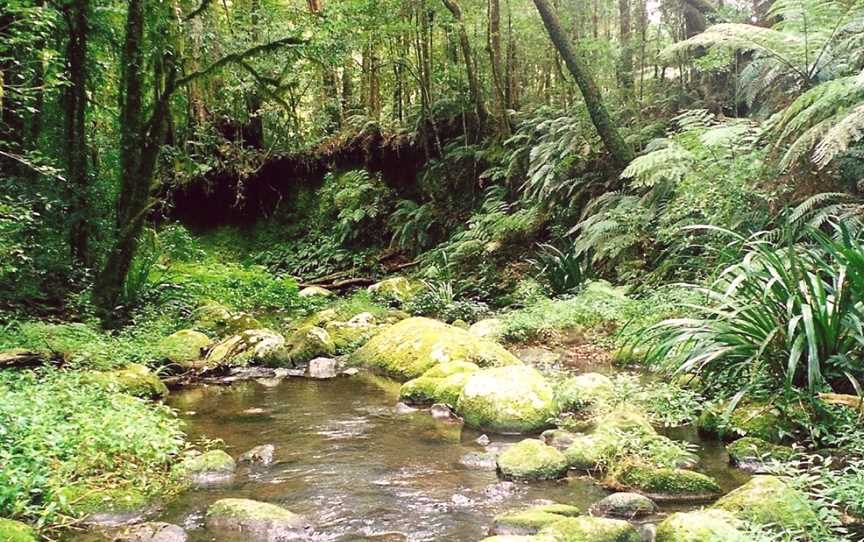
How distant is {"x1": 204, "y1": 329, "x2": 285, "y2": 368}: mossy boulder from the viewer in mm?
8734

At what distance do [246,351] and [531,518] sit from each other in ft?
20.7

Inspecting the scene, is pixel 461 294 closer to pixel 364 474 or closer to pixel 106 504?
pixel 364 474

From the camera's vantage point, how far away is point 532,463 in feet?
14.7

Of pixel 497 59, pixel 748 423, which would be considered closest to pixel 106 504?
pixel 748 423

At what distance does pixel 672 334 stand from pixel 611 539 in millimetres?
2745

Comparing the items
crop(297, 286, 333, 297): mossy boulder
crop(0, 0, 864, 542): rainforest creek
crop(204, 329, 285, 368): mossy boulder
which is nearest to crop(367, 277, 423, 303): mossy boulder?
crop(0, 0, 864, 542): rainforest creek

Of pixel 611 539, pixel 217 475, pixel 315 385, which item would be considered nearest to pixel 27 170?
pixel 315 385

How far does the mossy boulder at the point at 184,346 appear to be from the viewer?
8.37 metres

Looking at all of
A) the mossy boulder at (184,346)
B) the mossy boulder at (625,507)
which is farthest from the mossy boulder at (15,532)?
the mossy boulder at (184,346)

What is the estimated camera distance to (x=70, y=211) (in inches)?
397

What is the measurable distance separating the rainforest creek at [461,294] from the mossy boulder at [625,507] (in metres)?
0.01

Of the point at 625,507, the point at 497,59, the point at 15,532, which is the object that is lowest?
the point at 625,507

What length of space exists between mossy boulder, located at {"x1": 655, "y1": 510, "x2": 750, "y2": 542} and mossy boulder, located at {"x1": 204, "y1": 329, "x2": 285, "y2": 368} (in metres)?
6.56

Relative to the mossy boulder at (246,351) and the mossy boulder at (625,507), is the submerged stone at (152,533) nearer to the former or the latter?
the mossy boulder at (625,507)
